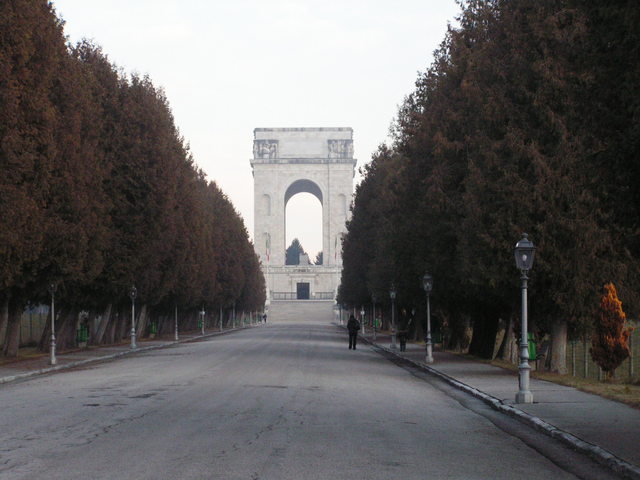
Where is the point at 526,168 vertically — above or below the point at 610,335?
above

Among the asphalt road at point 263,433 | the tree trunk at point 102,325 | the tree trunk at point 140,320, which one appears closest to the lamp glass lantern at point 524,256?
the asphalt road at point 263,433

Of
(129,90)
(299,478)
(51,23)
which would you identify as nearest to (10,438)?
(299,478)

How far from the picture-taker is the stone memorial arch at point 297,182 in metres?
158

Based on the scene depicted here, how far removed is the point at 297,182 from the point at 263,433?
148507 mm

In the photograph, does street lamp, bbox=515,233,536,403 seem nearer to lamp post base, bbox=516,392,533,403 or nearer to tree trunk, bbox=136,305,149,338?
lamp post base, bbox=516,392,533,403

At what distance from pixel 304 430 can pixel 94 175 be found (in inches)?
1040

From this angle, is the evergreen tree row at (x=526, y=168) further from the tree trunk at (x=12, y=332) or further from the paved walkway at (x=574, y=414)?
the tree trunk at (x=12, y=332)

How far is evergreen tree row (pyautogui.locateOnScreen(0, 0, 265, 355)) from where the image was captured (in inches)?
1150

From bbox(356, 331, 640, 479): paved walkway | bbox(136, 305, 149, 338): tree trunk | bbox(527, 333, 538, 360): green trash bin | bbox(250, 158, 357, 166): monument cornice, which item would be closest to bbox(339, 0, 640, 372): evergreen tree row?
bbox(527, 333, 538, 360): green trash bin

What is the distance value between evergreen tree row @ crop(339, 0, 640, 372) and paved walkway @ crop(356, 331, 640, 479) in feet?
8.79

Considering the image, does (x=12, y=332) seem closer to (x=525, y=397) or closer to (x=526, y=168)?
(x=526, y=168)

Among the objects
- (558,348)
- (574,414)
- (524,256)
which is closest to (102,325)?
(558,348)

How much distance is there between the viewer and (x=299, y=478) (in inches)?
384

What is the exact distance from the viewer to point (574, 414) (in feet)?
52.8
